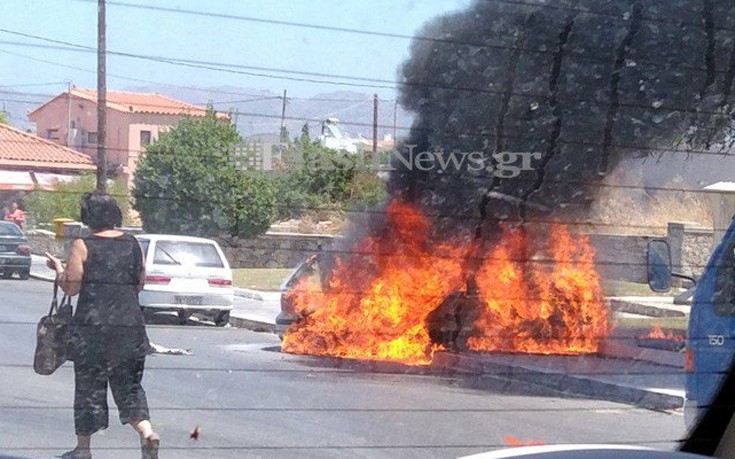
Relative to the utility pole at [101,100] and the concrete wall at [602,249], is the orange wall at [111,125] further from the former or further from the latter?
the concrete wall at [602,249]

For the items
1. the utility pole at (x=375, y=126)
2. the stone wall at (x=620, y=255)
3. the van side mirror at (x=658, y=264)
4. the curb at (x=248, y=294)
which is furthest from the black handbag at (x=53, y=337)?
the van side mirror at (x=658, y=264)

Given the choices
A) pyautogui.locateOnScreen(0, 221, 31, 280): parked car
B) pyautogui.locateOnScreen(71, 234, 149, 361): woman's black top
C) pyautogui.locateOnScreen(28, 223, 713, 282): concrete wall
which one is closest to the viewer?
pyautogui.locateOnScreen(0, 221, 31, 280): parked car

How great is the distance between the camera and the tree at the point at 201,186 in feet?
9.76

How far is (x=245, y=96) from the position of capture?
313cm

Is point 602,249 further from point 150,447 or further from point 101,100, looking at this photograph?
point 101,100

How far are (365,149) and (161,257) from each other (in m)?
0.75

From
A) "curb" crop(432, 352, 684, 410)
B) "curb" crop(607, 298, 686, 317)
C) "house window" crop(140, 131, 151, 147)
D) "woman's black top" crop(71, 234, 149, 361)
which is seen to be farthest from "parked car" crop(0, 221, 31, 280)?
"curb" crop(607, 298, 686, 317)

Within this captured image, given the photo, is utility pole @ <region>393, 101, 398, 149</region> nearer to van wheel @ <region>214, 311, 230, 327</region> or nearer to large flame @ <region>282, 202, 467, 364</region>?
large flame @ <region>282, 202, 467, 364</region>

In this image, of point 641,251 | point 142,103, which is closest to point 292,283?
point 142,103

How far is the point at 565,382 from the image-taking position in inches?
154

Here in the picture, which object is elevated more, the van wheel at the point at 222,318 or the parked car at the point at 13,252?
the parked car at the point at 13,252

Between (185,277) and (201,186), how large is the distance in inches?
10.5

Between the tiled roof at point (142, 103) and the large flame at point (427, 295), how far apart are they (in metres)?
0.62

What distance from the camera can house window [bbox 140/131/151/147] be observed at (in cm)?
294
